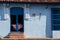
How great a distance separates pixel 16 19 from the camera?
24.1 meters

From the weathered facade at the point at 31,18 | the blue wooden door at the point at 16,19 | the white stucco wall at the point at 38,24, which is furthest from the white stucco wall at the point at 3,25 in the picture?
the white stucco wall at the point at 38,24

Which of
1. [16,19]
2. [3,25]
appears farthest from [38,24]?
[3,25]

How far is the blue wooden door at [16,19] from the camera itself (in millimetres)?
23969

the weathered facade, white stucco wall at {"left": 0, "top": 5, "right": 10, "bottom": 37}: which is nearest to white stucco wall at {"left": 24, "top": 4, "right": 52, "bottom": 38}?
the weathered facade

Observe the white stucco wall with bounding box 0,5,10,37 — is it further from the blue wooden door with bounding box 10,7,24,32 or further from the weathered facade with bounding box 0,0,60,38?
the blue wooden door with bounding box 10,7,24,32

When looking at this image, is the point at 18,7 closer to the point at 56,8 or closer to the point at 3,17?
the point at 3,17

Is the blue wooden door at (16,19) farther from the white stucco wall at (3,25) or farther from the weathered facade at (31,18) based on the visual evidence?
the white stucco wall at (3,25)

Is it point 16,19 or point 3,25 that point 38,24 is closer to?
point 16,19

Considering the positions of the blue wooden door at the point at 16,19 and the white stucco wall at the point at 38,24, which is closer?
the white stucco wall at the point at 38,24

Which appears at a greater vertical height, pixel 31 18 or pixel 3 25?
pixel 31 18

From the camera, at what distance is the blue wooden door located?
2397 centimetres

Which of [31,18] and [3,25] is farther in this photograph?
[31,18]

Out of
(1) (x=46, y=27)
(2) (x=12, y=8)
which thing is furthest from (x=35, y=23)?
(2) (x=12, y=8)

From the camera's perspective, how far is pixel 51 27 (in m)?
24.0
